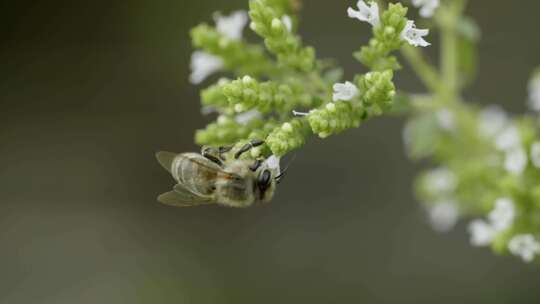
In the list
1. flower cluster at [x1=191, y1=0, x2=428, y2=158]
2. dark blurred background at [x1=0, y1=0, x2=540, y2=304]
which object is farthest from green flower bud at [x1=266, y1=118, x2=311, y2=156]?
dark blurred background at [x1=0, y1=0, x2=540, y2=304]

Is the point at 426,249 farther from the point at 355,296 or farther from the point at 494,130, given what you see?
the point at 494,130

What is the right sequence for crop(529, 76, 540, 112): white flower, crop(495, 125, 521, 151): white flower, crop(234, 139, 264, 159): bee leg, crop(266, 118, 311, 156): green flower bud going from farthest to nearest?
crop(529, 76, 540, 112): white flower, crop(495, 125, 521, 151): white flower, crop(234, 139, 264, 159): bee leg, crop(266, 118, 311, 156): green flower bud

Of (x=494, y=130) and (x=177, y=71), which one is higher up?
(x=177, y=71)

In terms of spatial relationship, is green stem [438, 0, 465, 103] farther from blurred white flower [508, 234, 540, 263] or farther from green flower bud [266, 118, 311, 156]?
green flower bud [266, 118, 311, 156]

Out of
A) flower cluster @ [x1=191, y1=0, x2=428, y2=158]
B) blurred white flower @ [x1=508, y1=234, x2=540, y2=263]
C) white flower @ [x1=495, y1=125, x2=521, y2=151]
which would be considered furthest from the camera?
white flower @ [x1=495, y1=125, x2=521, y2=151]

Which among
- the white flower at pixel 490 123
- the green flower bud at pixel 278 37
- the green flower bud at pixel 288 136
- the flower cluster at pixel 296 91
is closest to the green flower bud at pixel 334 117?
the flower cluster at pixel 296 91

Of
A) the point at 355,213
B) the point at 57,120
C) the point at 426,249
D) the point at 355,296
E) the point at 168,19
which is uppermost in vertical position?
the point at 168,19

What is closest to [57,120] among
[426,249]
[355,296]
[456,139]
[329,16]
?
[329,16]
